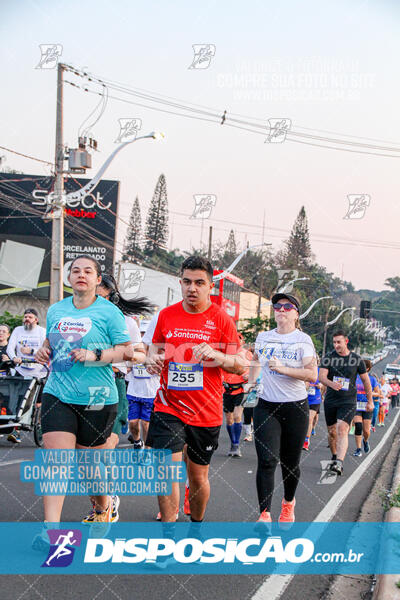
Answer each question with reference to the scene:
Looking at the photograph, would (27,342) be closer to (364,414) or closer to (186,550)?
(364,414)

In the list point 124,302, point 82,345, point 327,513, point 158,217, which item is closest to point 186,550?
point 82,345

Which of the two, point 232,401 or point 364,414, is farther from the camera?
point 364,414

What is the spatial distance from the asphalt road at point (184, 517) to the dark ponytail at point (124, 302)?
1914 mm

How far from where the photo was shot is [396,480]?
29.8 ft

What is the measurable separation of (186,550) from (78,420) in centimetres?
117

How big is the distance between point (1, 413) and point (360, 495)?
469 cm

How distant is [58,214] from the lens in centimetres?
1689

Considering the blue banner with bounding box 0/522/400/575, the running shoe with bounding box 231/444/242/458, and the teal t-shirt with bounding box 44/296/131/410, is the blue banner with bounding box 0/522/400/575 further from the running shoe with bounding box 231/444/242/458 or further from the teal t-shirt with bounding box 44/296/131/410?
the running shoe with bounding box 231/444/242/458

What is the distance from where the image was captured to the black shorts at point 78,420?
4527 millimetres

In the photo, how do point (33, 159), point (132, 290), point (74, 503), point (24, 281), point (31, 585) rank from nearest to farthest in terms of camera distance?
point (31, 585), point (74, 503), point (33, 159), point (24, 281), point (132, 290)

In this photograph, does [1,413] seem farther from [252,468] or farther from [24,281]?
[24,281]

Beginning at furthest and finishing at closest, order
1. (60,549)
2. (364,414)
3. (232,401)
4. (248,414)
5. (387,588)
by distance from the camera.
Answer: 1. (248,414)
2. (364,414)
3. (232,401)
4. (60,549)
5. (387,588)

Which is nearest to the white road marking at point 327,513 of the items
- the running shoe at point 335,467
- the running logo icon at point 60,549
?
the running shoe at point 335,467

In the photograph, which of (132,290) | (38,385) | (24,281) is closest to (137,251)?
(132,290)
